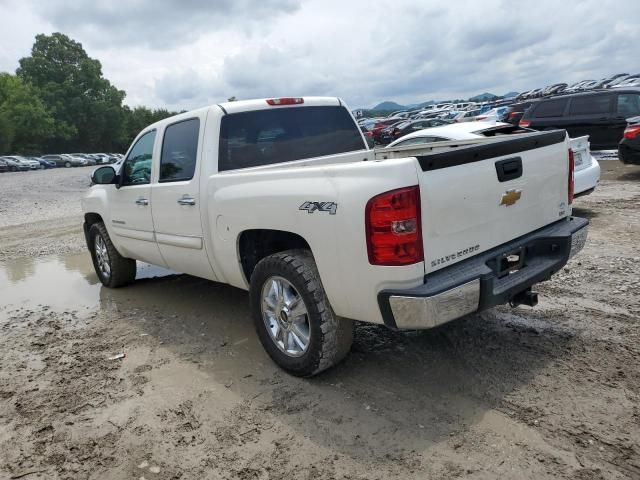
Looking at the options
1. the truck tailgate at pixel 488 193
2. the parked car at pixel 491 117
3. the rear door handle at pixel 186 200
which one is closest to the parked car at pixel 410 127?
the parked car at pixel 491 117

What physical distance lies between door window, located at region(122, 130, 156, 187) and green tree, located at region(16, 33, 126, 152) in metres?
68.6

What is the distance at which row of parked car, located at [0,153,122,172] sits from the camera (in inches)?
1751

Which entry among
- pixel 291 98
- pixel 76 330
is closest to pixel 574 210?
pixel 291 98

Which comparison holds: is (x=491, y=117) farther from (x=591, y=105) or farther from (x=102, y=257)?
(x=102, y=257)

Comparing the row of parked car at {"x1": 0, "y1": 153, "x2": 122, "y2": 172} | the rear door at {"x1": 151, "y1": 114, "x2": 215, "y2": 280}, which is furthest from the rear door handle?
the row of parked car at {"x1": 0, "y1": 153, "x2": 122, "y2": 172}

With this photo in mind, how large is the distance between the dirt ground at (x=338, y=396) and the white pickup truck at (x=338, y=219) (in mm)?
424

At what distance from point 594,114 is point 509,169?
1039cm

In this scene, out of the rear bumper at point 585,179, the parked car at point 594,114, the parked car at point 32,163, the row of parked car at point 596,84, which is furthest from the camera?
the parked car at point 32,163

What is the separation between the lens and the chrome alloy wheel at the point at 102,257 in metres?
6.16

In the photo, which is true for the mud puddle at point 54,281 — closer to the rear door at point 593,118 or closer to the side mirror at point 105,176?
the side mirror at point 105,176

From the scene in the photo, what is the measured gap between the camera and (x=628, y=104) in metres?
11.9

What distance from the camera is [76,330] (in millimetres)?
4996

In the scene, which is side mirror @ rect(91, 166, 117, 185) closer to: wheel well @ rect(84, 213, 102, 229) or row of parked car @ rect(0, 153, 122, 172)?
wheel well @ rect(84, 213, 102, 229)

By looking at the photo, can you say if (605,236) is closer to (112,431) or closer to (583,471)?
(583,471)
